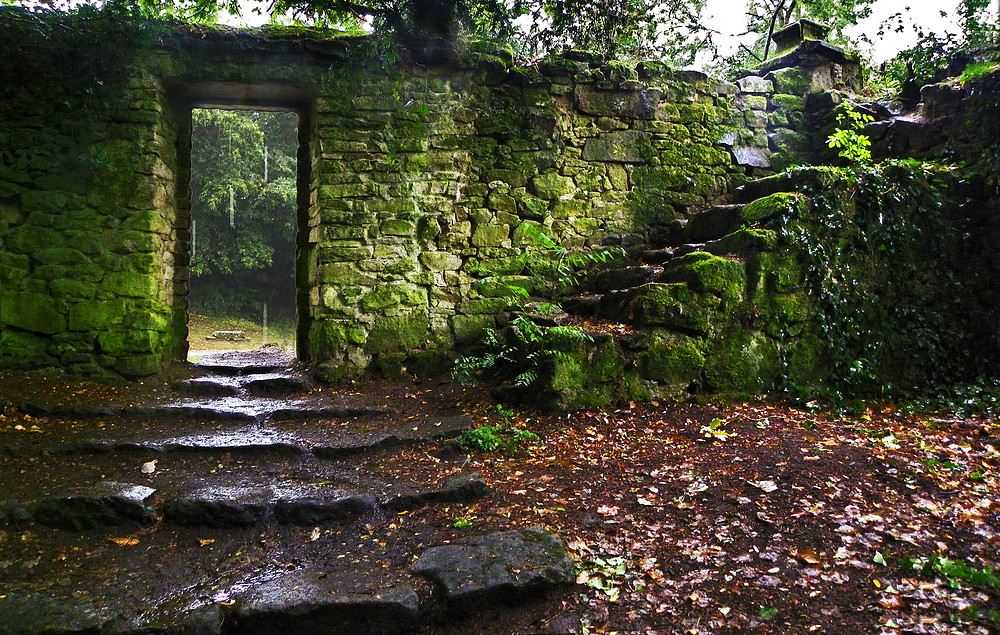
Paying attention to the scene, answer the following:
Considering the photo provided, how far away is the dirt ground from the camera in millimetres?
2248

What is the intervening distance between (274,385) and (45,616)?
3002 millimetres

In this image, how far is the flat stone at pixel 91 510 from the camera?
2.83 meters

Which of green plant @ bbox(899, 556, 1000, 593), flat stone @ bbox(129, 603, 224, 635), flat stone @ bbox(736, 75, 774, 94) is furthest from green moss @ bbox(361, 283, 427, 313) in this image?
flat stone @ bbox(736, 75, 774, 94)

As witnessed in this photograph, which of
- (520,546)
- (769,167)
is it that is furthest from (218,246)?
(520,546)

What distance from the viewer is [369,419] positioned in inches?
174

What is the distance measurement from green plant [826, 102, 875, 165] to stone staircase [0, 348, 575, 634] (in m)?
4.20

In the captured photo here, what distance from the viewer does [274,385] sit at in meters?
5.06

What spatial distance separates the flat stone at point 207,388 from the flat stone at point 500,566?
9.90ft

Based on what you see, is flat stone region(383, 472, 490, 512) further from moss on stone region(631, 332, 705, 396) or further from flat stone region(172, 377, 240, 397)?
flat stone region(172, 377, 240, 397)

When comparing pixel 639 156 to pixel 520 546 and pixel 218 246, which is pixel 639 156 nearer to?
pixel 520 546

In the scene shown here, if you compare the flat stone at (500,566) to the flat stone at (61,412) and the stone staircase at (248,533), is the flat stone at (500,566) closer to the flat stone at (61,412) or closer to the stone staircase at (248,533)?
the stone staircase at (248,533)

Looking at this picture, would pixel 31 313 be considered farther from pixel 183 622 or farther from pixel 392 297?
pixel 183 622

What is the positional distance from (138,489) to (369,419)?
165 centimetres

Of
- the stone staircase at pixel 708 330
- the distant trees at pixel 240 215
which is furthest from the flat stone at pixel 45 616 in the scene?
the distant trees at pixel 240 215
